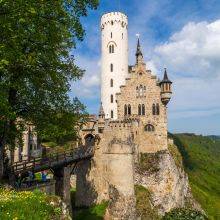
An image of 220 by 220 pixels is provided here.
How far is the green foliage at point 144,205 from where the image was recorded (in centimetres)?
5572

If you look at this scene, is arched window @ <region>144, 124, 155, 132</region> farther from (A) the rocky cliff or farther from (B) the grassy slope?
(B) the grassy slope

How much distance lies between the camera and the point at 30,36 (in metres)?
26.8

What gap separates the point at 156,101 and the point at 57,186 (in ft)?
81.6

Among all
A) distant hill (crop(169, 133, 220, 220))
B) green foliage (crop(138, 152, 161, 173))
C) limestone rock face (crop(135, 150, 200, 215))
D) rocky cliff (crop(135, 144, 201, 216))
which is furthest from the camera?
distant hill (crop(169, 133, 220, 220))

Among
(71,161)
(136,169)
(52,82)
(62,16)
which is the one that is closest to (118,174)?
(136,169)

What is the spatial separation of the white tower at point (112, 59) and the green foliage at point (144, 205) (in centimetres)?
1610

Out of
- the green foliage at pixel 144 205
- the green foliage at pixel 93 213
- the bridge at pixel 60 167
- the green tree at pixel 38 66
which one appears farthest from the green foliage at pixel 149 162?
the green tree at pixel 38 66

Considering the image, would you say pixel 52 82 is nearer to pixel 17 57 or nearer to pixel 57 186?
pixel 17 57

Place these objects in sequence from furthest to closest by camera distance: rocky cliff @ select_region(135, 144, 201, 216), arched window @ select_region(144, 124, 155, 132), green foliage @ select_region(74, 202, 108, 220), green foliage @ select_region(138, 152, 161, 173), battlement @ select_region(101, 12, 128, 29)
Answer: battlement @ select_region(101, 12, 128, 29) → arched window @ select_region(144, 124, 155, 132) → green foliage @ select_region(138, 152, 161, 173) → rocky cliff @ select_region(135, 144, 201, 216) → green foliage @ select_region(74, 202, 108, 220)

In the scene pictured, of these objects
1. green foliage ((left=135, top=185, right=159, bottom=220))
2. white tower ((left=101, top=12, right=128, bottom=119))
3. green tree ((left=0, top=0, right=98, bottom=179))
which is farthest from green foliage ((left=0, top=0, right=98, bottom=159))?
white tower ((left=101, top=12, right=128, bottom=119))

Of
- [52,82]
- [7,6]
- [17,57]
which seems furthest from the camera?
[52,82]

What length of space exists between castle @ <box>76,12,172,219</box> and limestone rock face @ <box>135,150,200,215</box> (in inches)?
62.7

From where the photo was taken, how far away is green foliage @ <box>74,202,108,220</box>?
53.6 m

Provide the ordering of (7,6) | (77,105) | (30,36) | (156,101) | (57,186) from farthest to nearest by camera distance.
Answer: (156,101) → (57,186) → (77,105) → (30,36) → (7,6)
